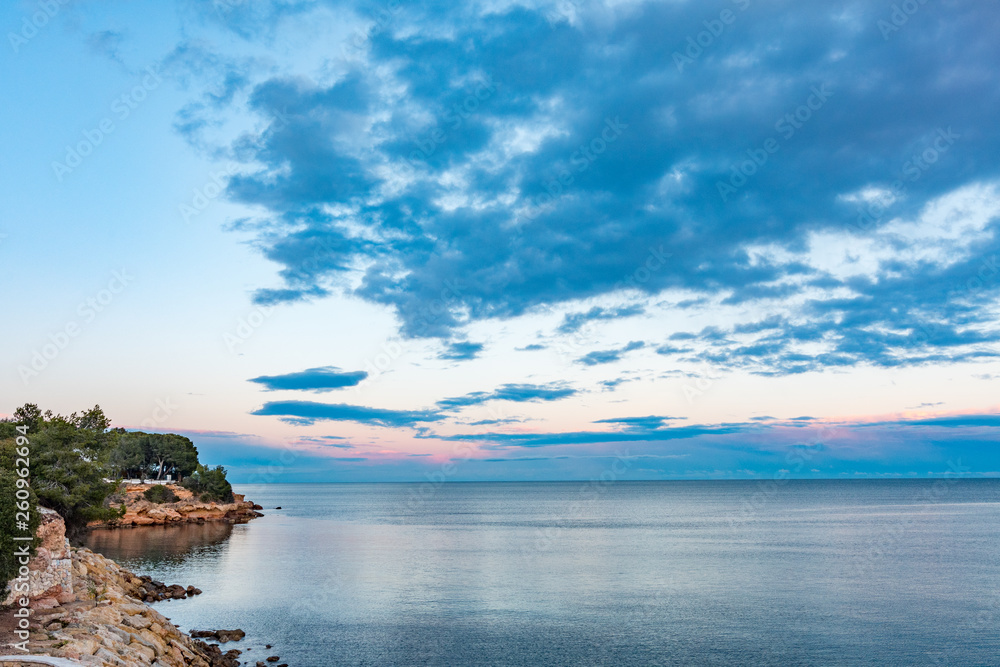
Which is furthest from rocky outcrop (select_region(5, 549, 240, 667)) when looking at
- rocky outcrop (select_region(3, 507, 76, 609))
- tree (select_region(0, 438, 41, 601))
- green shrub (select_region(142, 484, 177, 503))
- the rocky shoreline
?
green shrub (select_region(142, 484, 177, 503))

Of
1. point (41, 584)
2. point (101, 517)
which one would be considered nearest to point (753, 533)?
point (101, 517)

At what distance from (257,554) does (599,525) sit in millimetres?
73623

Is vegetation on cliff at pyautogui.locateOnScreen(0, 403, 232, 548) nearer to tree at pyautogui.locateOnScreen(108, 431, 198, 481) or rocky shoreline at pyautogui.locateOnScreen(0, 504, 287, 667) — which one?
rocky shoreline at pyautogui.locateOnScreen(0, 504, 287, 667)

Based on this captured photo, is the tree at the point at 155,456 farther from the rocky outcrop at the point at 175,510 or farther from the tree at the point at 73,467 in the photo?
the tree at the point at 73,467

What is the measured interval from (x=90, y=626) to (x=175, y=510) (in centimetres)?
11378

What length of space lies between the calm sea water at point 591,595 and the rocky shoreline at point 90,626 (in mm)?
4450

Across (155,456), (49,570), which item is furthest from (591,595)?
(155,456)

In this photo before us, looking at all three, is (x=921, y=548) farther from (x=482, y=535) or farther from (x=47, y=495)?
(x=47, y=495)

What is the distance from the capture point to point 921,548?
91938 millimetres

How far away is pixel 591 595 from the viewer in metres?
60.5

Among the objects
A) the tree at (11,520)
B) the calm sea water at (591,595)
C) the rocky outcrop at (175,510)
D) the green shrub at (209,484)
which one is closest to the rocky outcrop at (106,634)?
the tree at (11,520)

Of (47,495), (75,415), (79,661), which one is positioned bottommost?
(79,661)

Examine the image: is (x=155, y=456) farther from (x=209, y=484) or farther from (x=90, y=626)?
(x=90, y=626)

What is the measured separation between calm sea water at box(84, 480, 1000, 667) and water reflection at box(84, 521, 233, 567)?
43 cm
